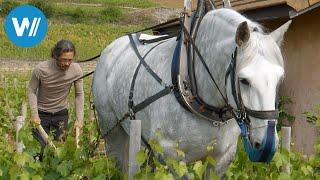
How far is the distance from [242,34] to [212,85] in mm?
599

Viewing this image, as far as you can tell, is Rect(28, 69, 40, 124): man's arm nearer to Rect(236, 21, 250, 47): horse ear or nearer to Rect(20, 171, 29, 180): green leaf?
Rect(20, 171, 29, 180): green leaf

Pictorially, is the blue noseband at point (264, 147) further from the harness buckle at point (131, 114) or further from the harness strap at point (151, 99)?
the harness buckle at point (131, 114)

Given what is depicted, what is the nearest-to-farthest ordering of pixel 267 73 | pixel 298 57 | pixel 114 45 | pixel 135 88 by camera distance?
pixel 267 73, pixel 135 88, pixel 114 45, pixel 298 57

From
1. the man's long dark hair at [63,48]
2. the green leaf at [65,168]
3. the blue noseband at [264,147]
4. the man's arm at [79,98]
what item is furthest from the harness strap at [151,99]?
the man's arm at [79,98]

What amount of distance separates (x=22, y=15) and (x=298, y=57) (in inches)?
147

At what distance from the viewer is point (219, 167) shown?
17.4 feet

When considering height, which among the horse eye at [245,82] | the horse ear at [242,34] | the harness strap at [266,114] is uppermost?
the horse ear at [242,34]

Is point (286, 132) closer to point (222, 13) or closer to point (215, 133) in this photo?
point (215, 133)

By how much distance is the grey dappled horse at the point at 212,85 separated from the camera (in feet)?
14.5

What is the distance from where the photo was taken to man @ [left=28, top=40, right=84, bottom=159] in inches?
275

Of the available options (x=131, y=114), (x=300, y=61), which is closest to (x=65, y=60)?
(x=131, y=114)

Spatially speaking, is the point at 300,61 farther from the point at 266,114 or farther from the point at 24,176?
the point at 24,176

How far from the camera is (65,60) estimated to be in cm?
704

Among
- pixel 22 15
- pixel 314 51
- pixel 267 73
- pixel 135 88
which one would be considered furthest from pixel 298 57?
pixel 267 73
